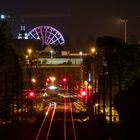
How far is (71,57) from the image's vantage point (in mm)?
179250

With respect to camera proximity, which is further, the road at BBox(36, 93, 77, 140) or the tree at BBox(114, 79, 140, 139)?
the road at BBox(36, 93, 77, 140)

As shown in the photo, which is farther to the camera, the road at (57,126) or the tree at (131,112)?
the road at (57,126)

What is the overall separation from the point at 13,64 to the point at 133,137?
5007cm

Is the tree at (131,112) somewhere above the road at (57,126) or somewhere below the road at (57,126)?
above

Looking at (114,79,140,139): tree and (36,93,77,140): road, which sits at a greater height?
(114,79,140,139): tree

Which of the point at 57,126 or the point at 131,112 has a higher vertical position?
the point at 131,112

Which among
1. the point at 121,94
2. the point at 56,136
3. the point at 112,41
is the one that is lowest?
the point at 56,136

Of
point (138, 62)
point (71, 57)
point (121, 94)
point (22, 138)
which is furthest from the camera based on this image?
point (71, 57)

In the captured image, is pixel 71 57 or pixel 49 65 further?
pixel 71 57

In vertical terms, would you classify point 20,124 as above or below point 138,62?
below

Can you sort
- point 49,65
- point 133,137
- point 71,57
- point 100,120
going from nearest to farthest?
point 133,137, point 100,120, point 49,65, point 71,57

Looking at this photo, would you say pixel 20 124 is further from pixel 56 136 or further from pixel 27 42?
pixel 27 42

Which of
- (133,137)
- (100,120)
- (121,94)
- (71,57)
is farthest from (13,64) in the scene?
(71,57)

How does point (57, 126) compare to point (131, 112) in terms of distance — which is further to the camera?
point (57, 126)
